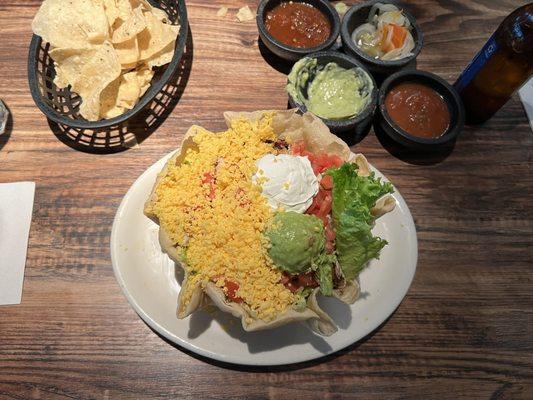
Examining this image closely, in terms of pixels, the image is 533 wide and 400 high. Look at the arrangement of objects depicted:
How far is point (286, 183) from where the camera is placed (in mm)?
1615

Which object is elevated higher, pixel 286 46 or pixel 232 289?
pixel 286 46

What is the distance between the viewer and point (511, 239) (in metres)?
2.24

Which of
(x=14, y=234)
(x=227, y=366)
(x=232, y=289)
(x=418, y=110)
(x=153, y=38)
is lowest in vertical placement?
(x=227, y=366)

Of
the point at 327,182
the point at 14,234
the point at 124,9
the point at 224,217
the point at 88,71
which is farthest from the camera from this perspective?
the point at 124,9

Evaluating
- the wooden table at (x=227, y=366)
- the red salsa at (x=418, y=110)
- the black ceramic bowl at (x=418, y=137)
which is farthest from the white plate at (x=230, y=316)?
the red salsa at (x=418, y=110)

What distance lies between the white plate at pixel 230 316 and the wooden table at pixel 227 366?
0.16m

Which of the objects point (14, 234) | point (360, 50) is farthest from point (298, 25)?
point (14, 234)

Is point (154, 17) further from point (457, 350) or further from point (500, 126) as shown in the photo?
point (457, 350)

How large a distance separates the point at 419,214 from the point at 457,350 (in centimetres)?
68

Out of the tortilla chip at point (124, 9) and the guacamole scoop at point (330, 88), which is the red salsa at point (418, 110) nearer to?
the guacamole scoop at point (330, 88)

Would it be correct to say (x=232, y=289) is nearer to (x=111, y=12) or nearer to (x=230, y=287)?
(x=230, y=287)

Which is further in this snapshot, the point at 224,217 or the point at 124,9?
the point at 124,9

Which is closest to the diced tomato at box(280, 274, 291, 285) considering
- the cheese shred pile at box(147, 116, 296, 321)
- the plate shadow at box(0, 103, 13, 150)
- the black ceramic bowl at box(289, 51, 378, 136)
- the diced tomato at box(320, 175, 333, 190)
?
the cheese shred pile at box(147, 116, 296, 321)

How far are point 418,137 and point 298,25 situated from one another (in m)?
0.96
